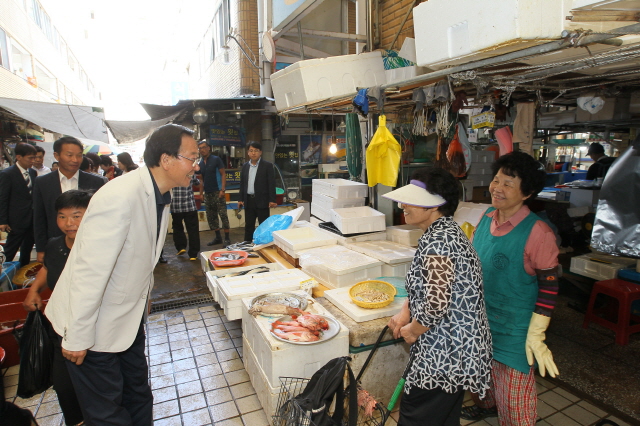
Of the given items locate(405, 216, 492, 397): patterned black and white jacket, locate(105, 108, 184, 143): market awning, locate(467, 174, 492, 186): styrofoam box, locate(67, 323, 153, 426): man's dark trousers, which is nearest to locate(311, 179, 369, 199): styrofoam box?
locate(467, 174, 492, 186): styrofoam box

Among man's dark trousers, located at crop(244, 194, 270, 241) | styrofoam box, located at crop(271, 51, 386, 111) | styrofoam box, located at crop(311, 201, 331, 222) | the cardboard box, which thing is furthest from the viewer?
man's dark trousers, located at crop(244, 194, 270, 241)

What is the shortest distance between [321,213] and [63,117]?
8029mm

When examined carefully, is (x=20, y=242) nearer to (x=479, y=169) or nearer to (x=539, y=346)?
(x=539, y=346)

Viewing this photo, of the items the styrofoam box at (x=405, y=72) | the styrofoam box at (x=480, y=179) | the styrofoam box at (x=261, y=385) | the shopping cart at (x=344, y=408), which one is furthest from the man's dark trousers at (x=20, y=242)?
the styrofoam box at (x=480, y=179)

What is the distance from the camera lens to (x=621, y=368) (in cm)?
378

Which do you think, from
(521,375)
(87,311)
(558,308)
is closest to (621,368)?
(558,308)

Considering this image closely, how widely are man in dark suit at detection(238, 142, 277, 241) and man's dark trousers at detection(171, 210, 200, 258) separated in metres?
1.04

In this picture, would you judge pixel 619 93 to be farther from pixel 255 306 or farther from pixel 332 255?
pixel 255 306

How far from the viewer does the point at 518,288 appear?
2.49 meters

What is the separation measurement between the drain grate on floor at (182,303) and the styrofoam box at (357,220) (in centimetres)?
245

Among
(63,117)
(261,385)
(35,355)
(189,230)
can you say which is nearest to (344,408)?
(261,385)

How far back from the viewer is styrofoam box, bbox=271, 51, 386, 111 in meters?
4.27

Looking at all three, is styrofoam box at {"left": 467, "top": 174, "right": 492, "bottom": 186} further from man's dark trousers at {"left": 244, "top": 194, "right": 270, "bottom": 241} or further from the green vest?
man's dark trousers at {"left": 244, "top": 194, "right": 270, "bottom": 241}

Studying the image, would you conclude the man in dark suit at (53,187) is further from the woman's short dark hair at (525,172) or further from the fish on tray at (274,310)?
the woman's short dark hair at (525,172)
